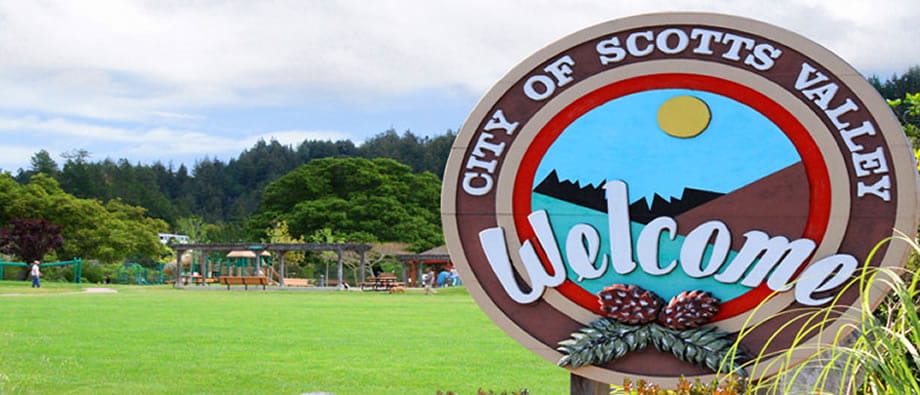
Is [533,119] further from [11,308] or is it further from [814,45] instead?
[11,308]

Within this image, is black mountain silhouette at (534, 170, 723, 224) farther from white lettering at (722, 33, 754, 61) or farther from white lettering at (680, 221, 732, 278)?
white lettering at (722, 33, 754, 61)

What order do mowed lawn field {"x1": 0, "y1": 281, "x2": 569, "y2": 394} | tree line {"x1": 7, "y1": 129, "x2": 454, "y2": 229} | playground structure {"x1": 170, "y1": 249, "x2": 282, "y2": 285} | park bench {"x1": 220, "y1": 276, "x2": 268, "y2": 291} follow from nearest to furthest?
mowed lawn field {"x1": 0, "y1": 281, "x2": 569, "y2": 394} < park bench {"x1": 220, "y1": 276, "x2": 268, "y2": 291} < playground structure {"x1": 170, "y1": 249, "x2": 282, "y2": 285} < tree line {"x1": 7, "y1": 129, "x2": 454, "y2": 229}

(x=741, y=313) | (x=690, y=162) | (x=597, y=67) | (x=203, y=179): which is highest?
(x=203, y=179)

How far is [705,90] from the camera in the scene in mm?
5926

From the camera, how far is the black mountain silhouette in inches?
233

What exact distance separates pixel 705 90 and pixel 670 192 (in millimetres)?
608

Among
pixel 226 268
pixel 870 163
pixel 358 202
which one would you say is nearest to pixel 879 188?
pixel 870 163

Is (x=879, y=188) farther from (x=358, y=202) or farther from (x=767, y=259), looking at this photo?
(x=358, y=202)

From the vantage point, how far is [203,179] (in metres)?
101

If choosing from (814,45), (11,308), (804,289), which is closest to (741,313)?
(804,289)

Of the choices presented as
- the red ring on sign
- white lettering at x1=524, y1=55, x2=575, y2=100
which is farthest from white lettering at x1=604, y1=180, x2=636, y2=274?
white lettering at x1=524, y1=55, x2=575, y2=100

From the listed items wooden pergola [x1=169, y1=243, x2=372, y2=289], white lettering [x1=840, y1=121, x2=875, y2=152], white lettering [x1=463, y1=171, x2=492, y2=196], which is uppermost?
wooden pergola [x1=169, y1=243, x2=372, y2=289]

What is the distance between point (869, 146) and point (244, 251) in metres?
49.0

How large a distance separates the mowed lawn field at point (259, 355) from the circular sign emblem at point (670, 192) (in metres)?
4.09
